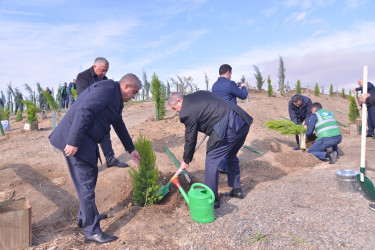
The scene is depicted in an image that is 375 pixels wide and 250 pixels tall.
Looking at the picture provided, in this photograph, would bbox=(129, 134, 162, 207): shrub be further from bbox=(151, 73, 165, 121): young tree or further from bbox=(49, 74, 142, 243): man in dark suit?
bbox=(151, 73, 165, 121): young tree

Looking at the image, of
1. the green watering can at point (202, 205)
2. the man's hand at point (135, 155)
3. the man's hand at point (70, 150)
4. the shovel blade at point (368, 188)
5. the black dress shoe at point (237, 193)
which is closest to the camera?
the man's hand at point (70, 150)

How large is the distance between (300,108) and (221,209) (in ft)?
14.4

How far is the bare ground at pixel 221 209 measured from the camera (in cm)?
302

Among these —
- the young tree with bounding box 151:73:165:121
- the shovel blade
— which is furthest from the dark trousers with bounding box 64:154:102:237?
the young tree with bounding box 151:73:165:121

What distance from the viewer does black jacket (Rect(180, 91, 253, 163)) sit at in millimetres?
3637

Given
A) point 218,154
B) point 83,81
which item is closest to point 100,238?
point 218,154

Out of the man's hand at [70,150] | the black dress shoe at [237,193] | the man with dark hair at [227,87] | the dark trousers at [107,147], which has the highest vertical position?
the man with dark hair at [227,87]

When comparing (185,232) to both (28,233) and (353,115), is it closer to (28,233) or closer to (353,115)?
(28,233)

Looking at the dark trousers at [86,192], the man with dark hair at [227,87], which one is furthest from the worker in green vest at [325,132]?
the dark trousers at [86,192]

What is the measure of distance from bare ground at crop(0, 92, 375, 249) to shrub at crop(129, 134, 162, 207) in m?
0.19

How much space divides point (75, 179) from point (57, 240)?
2.32ft

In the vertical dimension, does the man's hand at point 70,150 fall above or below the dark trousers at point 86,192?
above

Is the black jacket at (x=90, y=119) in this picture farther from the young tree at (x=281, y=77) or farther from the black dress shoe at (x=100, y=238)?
the young tree at (x=281, y=77)

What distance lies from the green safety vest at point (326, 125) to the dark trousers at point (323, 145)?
0.10 meters
